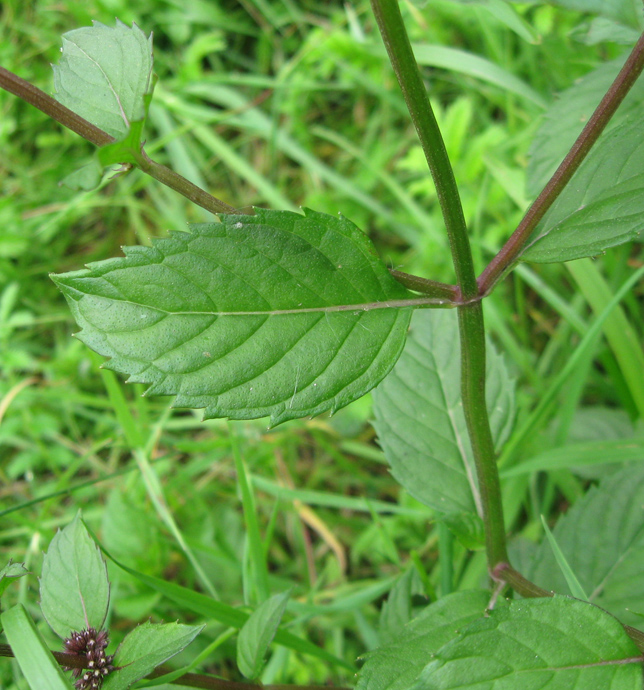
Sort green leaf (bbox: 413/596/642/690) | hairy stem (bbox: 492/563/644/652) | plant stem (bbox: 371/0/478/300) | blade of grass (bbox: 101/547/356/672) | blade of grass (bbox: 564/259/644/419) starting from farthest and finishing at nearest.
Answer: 1. blade of grass (bbox: 564/259/644/419)
2. blade of grass (bbox: 101/547/356/672)
3. hairy stem (bbox: 492/563/644/652)
4. green leaf (bbox: 413/596/642/690)
5. plant stem (bbox: 371/0/478/300)

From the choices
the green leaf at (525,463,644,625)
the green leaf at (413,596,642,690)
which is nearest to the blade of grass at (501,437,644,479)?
the green leaf at (525,463,644,625)

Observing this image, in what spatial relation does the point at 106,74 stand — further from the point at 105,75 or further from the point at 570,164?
the point at 570,164

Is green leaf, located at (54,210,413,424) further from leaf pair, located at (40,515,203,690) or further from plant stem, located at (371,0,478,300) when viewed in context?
leaf pair, located at (40,515,203,690)

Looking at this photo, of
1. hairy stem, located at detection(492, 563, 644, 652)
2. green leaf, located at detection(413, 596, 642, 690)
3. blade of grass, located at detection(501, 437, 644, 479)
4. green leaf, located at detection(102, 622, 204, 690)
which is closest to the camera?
green leaf, located at detection(413, 596, 642, 690)

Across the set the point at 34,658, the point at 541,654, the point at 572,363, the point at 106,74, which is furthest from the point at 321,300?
the point at 572,363

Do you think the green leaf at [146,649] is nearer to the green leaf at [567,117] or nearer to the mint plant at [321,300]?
the mint plant at [321,300]

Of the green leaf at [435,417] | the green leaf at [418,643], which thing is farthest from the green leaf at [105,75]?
the green leaf at [418,643]

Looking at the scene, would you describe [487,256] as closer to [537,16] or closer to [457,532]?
[537,16]
